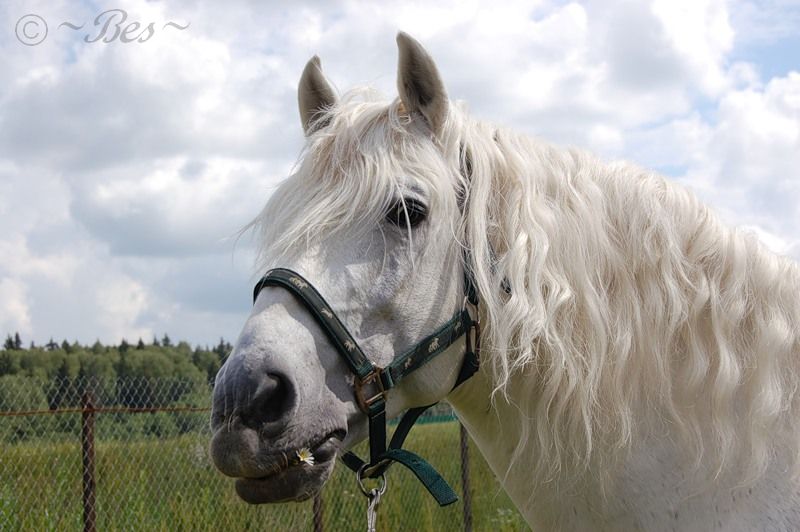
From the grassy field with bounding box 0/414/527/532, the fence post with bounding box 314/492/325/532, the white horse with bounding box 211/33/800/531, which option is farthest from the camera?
the fence post with bounding box 314/492/325/532

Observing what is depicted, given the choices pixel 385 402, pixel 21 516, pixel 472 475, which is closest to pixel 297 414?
pixel 385 402

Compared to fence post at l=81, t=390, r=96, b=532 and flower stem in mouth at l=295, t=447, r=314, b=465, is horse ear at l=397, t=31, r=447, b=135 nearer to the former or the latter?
flower stem in mouth at l=295, t=447, r=314, b=465

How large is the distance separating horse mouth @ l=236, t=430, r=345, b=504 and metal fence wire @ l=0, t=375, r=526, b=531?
2506 millimetres

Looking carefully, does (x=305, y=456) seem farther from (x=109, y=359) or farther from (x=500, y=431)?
(x=109, y=359)

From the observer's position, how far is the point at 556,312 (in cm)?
194

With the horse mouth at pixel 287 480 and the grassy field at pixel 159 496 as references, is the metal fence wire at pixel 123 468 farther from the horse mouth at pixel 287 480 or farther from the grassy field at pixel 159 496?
the horse mouth at pixel 287 480

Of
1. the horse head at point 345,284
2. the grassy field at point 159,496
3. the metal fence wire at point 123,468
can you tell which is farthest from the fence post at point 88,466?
the horse head at point 345,284

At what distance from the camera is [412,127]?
2070 mm

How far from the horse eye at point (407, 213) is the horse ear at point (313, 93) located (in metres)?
0.60

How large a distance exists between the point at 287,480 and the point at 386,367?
36cm

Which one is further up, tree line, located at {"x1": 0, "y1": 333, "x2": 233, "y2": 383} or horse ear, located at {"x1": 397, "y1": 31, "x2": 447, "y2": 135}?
horse ear, located at {"x1": 397, "y1": 31, "x2": 447, "y2": 135}

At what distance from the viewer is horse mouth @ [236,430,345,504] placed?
165 centimetres

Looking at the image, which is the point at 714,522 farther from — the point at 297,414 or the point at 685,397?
the point at 297,414

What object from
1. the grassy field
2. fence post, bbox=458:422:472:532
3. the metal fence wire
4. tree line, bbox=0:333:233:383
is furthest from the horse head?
tree line, bbox=0:333:233:383
